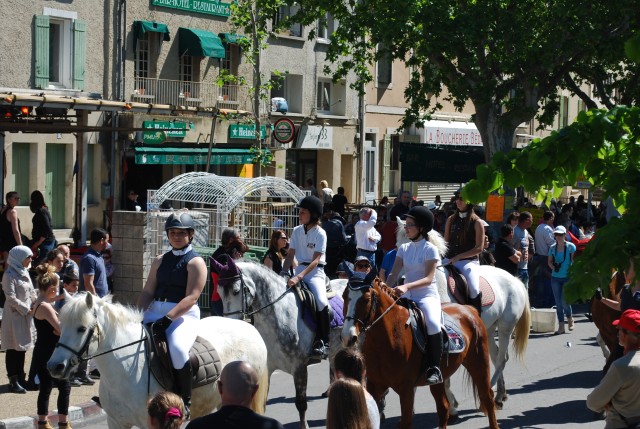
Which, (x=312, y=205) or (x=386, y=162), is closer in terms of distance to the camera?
(x=312, y=205)

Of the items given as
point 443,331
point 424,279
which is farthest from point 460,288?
point 424,279

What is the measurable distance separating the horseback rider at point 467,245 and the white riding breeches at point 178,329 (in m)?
4.97

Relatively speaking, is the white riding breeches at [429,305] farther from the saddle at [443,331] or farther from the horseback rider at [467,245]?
the horseback rider at [467,245]

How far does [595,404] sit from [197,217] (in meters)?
12.0

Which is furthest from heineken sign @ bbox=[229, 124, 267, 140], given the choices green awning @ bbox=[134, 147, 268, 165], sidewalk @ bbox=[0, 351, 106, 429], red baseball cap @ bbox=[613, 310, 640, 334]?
red baseball cap @ bbox=[613, 310, 640, 334]

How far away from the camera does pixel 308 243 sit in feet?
40.0

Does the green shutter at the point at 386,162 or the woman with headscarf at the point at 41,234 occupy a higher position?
the green shutter at the point at 386,162

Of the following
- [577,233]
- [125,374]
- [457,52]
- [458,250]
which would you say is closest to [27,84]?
[457,52]

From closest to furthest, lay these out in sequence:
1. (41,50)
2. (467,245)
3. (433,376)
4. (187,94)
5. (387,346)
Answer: (387,346), (433,376), (467,245), (41,50), (187,94)

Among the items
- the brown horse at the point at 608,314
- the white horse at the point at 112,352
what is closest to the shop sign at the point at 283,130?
the brown horse at the point at 608,314

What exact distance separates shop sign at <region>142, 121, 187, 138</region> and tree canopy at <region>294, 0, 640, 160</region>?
A: 5.29m

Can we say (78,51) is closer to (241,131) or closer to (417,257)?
(241,131)

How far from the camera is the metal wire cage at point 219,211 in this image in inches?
719

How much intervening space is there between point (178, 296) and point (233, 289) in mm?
1994
